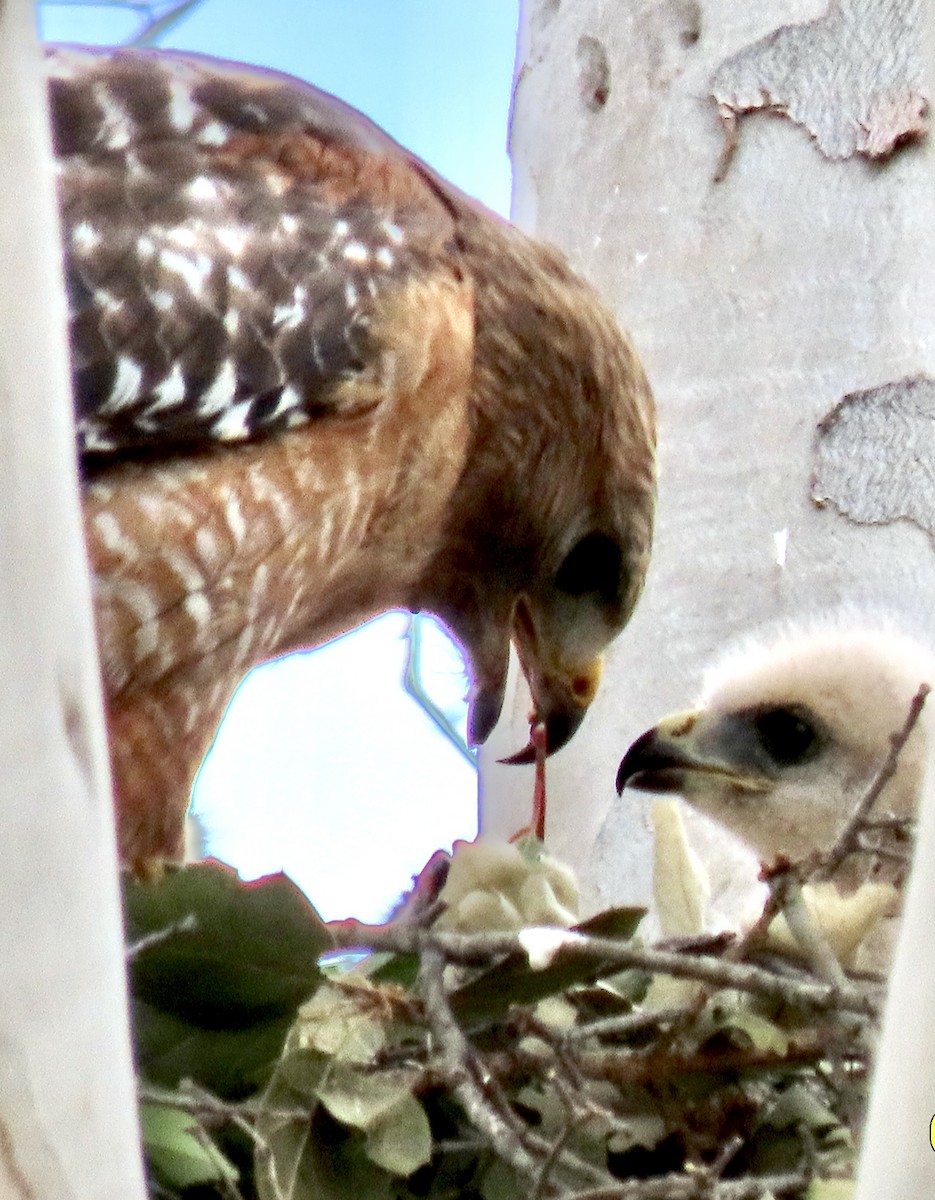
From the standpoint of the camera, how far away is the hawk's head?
5.24ft

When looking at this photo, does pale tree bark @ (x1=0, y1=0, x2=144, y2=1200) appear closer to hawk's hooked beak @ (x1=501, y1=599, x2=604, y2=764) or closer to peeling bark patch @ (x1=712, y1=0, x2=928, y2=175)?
hawk's hooked beak @ (x1=501, y1=599, x2=604, y2=764)

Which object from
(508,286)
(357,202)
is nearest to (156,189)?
(357,202)

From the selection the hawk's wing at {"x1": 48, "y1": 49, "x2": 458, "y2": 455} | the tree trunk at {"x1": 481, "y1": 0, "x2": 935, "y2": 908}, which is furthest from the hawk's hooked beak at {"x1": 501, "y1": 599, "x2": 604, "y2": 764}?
the hawk's wing at {"x1": 48, "y1": 49, "x2": 458, "y2": 455}

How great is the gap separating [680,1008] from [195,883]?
323 mm

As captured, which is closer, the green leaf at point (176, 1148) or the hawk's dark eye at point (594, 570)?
the green leaf at point (176, 1148)

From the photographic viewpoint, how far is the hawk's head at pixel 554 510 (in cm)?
160

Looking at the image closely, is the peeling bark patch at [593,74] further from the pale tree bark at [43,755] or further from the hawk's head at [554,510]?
the pale tree bark at [43,755]

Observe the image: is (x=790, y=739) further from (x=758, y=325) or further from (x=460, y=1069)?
(x=460, y=1069)

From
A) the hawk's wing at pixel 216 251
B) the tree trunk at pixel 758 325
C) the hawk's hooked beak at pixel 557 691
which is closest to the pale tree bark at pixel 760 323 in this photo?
the tree trunk at pixel 758 325

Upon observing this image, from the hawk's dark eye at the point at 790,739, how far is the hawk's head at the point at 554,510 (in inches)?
9.0

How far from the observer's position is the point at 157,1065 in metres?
1.02

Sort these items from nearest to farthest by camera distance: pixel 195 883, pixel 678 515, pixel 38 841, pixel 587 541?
pixel 38 841 < pixel 195 883 < pixel 587 541 < pixel 678 515

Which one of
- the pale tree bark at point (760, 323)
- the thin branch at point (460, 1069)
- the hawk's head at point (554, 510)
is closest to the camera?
the thin branch at point (460, 1069)

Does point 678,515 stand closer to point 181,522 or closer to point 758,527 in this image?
point 758,527
